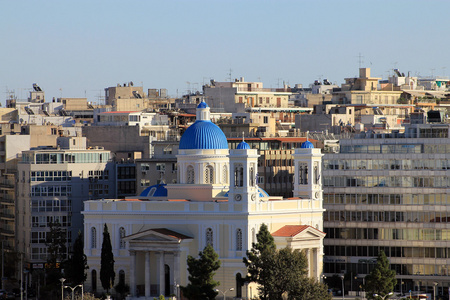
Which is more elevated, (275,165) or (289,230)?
(275,165)

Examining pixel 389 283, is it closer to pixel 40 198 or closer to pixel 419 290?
pixel 419 290

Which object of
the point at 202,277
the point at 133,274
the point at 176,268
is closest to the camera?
the point at 202,277

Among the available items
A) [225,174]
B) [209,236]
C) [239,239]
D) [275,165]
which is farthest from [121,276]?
[275,165]

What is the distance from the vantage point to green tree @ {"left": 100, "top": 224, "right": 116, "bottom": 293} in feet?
449

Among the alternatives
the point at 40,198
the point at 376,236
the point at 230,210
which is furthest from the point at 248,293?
the point at 40,198

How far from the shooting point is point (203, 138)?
145m

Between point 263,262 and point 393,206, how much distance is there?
71.2ft

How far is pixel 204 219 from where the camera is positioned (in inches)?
5399

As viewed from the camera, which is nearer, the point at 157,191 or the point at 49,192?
the point at 157,191

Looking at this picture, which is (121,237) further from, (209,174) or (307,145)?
(307,145)

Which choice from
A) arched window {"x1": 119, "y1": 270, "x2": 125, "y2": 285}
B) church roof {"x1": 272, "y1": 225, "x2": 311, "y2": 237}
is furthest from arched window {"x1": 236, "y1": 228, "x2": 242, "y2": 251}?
arched window {"x1": 119, "y1": 270, "x2": 125, "y2": 285}

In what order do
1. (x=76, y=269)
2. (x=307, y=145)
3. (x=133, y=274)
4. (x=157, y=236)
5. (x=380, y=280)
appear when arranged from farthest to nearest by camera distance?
(x=307, y=145) → (x=76, y=269) → (x=133, y=274) → (x=157, y=236) → (x=380, y=280)

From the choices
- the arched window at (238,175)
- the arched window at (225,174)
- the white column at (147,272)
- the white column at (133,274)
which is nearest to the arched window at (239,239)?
the arched window at (238,175)

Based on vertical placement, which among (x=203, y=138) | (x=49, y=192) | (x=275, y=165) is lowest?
(x=49, y=192)
